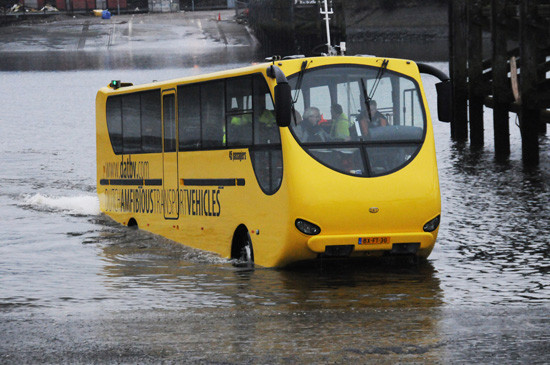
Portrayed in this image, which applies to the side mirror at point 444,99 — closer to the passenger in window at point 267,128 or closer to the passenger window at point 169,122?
the passenger in window at point 267,128

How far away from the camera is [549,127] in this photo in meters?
36.8

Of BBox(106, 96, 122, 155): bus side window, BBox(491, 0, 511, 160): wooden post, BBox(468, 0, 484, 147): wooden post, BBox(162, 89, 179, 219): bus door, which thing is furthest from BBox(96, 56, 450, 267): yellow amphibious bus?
BBox(468, 0, 484, 147): wooden post

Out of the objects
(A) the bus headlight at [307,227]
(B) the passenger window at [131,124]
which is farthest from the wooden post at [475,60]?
(A) the bus headlight at [307,227]

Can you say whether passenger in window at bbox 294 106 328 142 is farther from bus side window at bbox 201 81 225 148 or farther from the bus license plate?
bus side window at bbox 201 81 225 148

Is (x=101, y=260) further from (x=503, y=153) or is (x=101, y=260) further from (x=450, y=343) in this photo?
(x=503, y=153)

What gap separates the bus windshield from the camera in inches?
491

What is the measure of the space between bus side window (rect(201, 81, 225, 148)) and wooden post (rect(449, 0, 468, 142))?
16.2 meters

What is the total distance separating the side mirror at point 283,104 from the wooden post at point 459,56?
18.0 m

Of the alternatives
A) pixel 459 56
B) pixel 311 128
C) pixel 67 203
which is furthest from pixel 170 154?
pixel 459 56

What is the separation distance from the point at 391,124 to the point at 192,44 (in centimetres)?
7433

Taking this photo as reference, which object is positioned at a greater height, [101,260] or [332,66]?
[332,66]

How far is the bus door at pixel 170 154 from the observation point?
15.5 metres

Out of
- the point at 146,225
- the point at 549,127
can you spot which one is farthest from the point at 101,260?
the point at 549,127

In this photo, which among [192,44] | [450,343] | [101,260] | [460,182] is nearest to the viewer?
[450,343]
